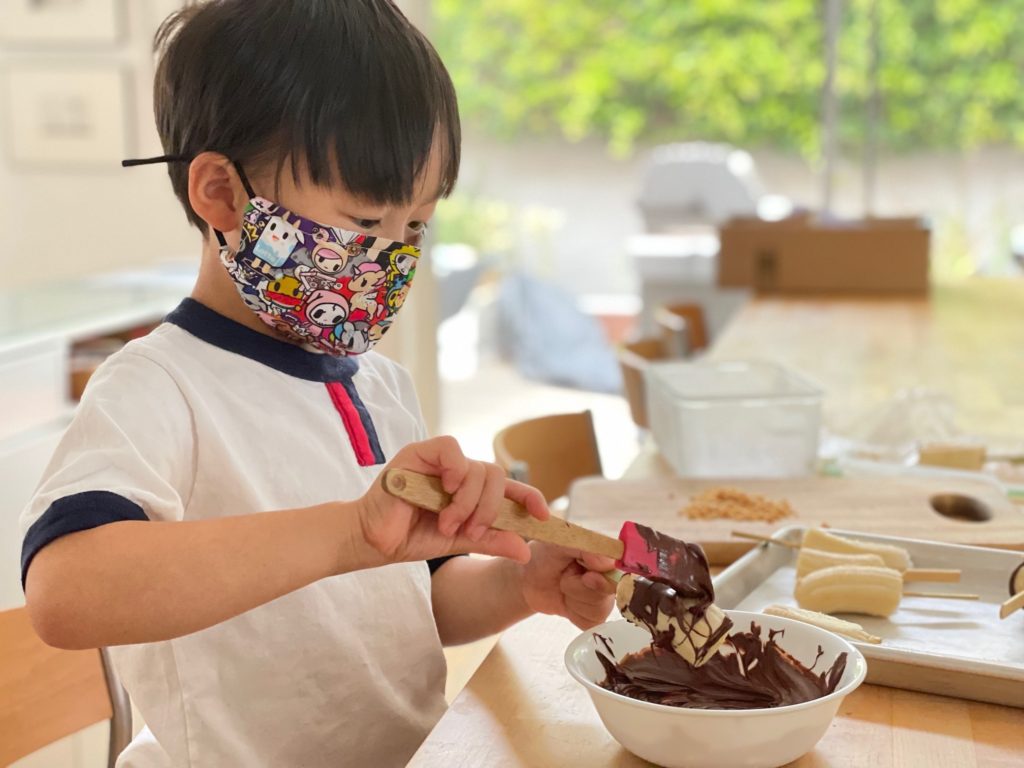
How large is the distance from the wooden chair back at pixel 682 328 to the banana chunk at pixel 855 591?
187cm

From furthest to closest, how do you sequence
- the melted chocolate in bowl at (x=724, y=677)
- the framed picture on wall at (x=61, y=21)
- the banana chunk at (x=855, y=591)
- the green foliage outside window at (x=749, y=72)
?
the green foliage outside window at (x=749, y=72)
the framed picture on wall at (x=61, y=21)
the banana chunk at (x=855, y=591)
the melted chocolate in bowl at (x=724, y=677)

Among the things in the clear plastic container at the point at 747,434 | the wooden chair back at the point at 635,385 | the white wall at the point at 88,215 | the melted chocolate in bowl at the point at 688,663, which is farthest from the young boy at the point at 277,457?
the white wall at the point at 88,215

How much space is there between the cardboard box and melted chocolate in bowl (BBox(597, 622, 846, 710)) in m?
3.11

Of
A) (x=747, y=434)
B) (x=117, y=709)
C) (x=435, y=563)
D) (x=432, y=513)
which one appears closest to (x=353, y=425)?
(x=435, y=563)

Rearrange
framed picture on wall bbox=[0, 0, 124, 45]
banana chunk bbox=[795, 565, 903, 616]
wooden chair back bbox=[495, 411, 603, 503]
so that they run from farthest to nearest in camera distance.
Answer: framed picture on wall bbox=[0, 0, 124, 45] < wooden chair back bbox=[495, 411, 603, 503] < banana chunk bbox=[795, 565, 903, 616]

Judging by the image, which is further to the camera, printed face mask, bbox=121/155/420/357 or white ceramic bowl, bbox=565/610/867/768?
printed face mask, bbox=121/155/420/357

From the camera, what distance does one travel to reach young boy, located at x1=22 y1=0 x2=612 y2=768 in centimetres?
85

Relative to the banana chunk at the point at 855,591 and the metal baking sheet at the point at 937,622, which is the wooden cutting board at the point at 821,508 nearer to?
the metal baking sheet at the point at 937,622

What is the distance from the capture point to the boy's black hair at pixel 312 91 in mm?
993

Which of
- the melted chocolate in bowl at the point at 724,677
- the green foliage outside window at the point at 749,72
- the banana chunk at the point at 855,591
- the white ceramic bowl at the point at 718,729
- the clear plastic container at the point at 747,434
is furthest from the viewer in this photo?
the green foliage outside window at the point at 749,72

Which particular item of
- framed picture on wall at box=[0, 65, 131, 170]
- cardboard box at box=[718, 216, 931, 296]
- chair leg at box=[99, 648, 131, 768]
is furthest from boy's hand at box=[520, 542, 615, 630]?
framed picture on wall at box=[0, 65, 131, 170]

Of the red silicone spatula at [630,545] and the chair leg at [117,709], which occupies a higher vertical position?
the red silicone spatula at [630,545]

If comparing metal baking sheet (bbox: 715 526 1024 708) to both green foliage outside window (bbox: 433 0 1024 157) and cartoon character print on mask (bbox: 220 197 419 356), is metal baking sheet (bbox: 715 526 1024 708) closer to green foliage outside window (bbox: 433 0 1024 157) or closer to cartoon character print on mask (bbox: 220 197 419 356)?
cartoon character print on mask (bbox: 220 197 419 356)

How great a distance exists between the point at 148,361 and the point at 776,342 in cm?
232
